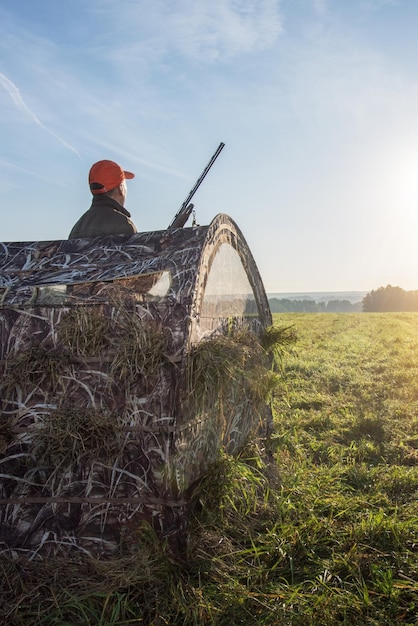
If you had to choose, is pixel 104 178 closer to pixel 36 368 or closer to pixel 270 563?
pixel 36 368

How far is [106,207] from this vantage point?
6.29m

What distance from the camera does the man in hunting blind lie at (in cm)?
605

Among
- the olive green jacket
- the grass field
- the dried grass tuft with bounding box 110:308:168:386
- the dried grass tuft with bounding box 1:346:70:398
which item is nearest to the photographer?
the grass field

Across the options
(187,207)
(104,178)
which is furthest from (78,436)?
(187,207)

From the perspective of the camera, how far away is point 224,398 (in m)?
4.99

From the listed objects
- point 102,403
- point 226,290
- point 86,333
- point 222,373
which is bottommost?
point 102,403

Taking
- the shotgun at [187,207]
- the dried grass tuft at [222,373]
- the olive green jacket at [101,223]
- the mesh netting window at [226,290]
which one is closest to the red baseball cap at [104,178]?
the olive green jacket at [101,223]

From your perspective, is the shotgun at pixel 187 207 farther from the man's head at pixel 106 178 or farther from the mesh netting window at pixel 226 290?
the mesh netting window at pixel 226 290

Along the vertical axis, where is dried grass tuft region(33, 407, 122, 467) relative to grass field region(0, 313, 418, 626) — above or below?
above

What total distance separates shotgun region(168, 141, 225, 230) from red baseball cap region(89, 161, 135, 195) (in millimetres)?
1202

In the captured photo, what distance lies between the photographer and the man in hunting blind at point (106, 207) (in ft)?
19.9

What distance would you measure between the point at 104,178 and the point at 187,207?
147 centimetres

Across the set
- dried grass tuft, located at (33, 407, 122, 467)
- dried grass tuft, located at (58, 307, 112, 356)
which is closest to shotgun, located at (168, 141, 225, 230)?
dried grass tuft, located at (58, 307, 112, 356)

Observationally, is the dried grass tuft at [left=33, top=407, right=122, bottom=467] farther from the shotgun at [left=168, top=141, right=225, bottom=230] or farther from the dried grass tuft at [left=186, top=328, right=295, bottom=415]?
the shotgun at [left=168, top=141, right=225, bottom=230]
